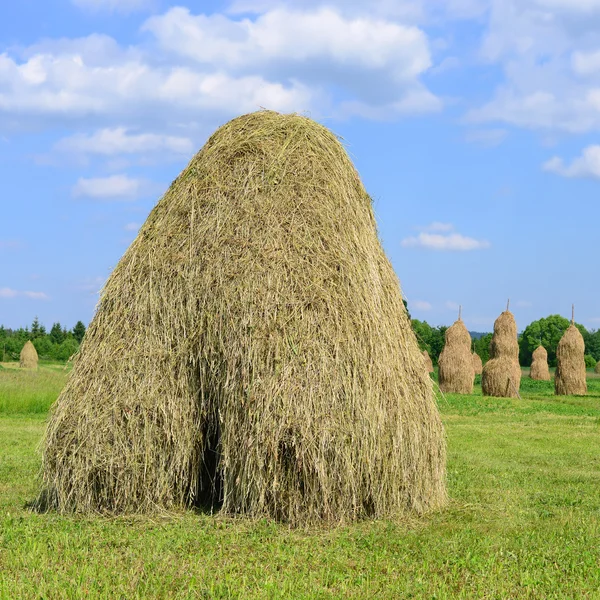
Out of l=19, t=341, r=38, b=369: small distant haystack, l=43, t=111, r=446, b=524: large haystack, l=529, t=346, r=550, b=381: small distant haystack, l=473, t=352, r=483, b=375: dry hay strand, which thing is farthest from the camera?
l=473, t=352, r=483, b=375: dry hay strand

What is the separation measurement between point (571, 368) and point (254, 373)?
103ft

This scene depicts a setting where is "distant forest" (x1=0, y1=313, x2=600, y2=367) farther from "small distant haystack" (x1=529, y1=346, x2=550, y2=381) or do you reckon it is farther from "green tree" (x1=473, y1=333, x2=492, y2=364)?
"small distant haystack" (x1=529, y1=346, x2=550, y2=381)

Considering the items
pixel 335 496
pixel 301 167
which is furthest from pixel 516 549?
pixel 301 167

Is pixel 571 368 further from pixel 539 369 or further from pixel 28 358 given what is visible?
pixel 28 358

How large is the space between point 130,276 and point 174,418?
5.72 feet

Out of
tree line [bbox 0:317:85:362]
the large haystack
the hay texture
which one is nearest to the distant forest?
tree line [bbox 0:317:85:362]

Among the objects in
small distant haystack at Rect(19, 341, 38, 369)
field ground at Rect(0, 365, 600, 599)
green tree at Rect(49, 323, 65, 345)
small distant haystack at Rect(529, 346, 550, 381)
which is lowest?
field ground at Rect(0, 365, 600, 599)

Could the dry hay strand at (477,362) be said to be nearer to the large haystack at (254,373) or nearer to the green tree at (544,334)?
the green tree at (544,334)

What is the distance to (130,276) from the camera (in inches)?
336

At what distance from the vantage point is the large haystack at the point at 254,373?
7453 millimetres

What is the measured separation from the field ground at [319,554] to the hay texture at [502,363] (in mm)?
24131

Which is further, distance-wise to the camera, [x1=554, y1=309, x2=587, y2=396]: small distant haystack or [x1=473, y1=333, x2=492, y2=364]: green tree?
[x1=473, y1=333, x2=492, y2=364]: green tree

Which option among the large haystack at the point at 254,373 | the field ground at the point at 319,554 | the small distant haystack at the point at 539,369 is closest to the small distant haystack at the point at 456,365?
the small distant haystack at the point at 539,369

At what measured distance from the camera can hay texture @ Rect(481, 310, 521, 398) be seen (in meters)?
33.8
